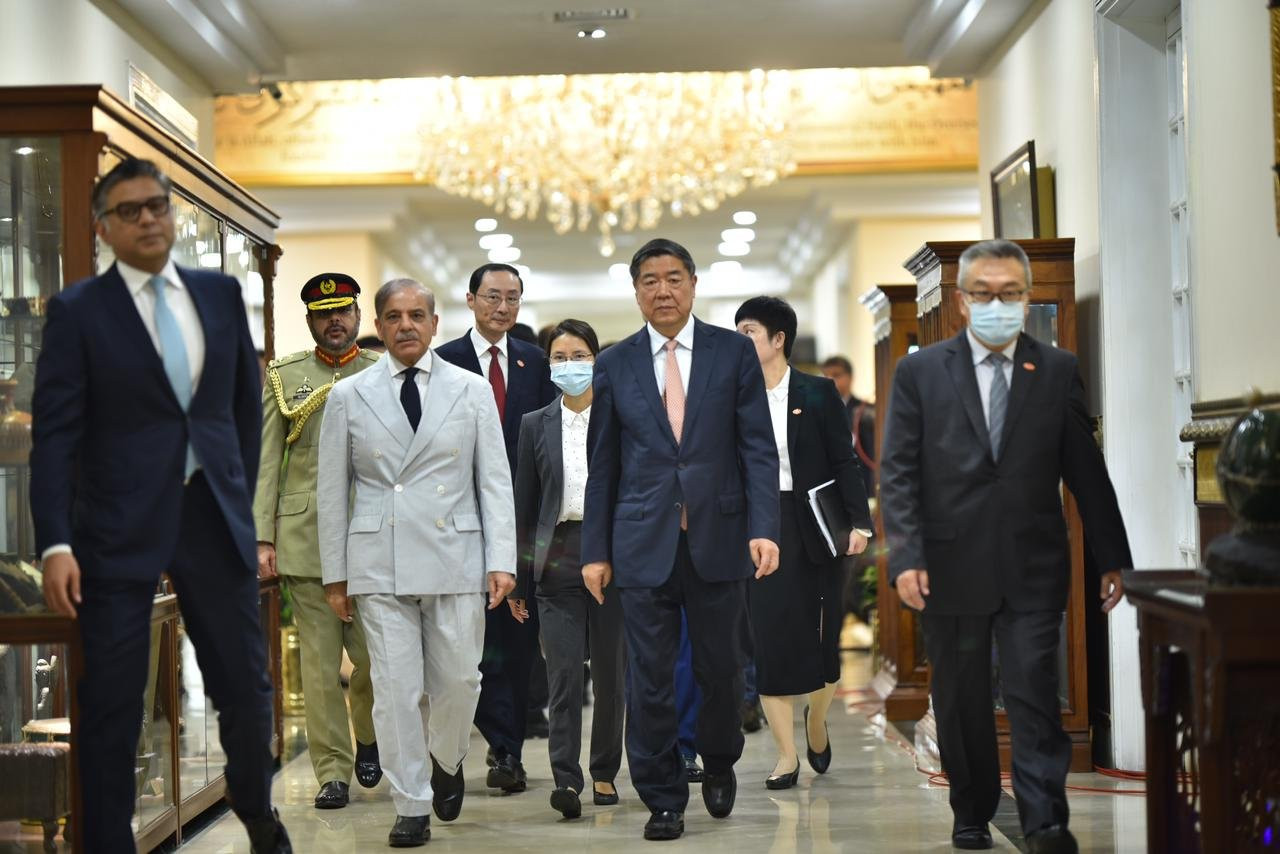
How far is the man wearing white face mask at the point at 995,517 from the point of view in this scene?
176 inches

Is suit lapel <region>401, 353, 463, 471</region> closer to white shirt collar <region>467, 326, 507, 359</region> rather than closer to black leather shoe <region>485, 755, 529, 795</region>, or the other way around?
white shirt collar <region>467, 326, 507, 359</region>

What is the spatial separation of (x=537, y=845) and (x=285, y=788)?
5.21 ft

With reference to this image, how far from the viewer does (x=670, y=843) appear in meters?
5.00

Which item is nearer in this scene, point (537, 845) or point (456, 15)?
point (537, 845)

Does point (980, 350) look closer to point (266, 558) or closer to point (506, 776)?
point (506, 776)

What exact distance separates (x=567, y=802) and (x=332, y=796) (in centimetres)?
95

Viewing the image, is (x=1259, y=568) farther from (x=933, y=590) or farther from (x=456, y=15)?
(x=456, y=15)

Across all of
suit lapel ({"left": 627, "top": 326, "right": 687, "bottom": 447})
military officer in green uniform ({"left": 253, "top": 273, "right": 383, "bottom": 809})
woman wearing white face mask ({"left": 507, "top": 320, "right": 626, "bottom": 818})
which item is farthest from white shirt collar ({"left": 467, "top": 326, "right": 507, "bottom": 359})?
suit lapel ({"left": 627, "top": 326, "right": 687, "bottom": 447})

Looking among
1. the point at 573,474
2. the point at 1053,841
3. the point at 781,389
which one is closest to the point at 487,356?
the point at 573,474

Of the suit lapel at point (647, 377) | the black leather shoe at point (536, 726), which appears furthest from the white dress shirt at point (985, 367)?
the black leather shoe at point (536, 726)

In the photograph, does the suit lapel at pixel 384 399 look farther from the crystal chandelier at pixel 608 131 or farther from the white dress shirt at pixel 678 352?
the crystal chandelier at pixel 608 131

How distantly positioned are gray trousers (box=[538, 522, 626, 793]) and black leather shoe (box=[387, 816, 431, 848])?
0.68m

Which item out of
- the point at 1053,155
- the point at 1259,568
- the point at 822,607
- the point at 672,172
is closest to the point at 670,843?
the point at 822,607

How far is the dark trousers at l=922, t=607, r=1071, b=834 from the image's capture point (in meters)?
4.42
